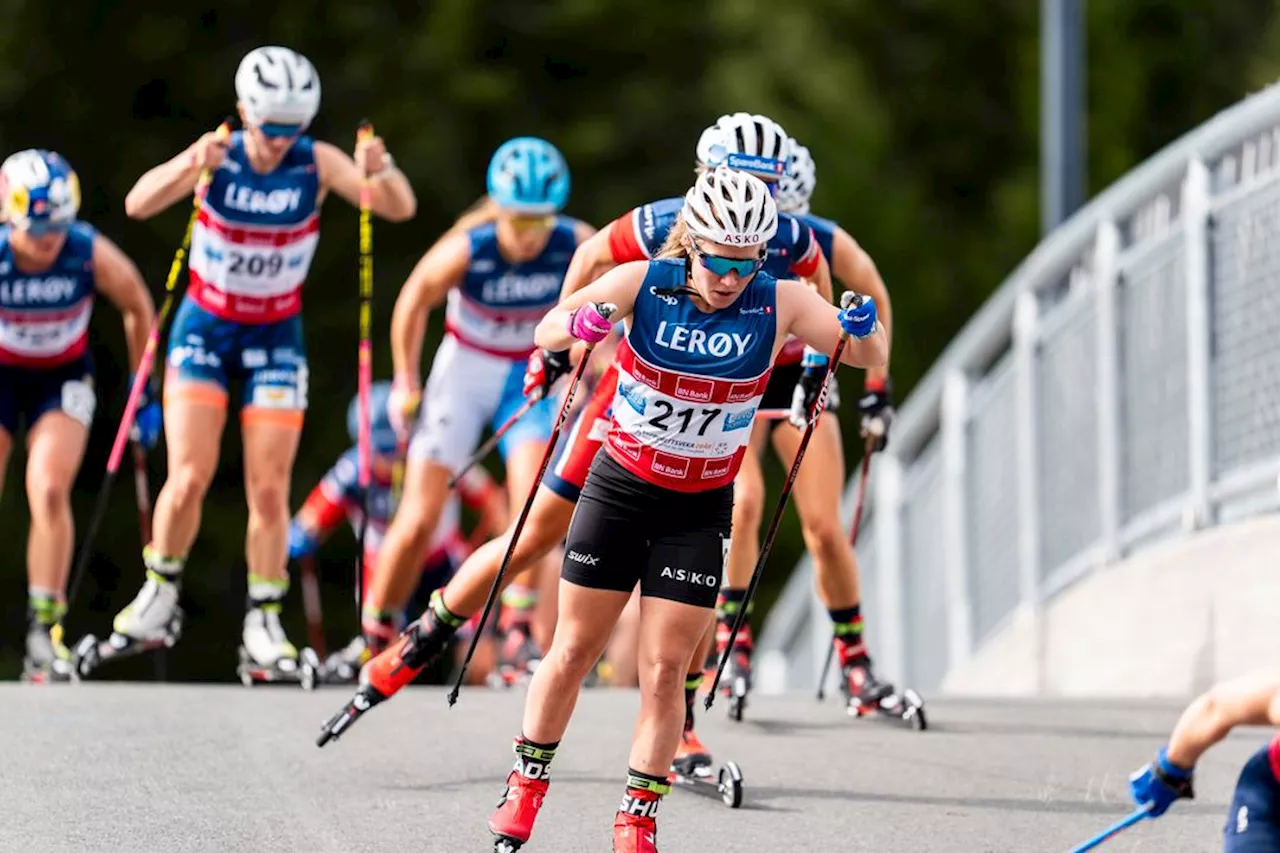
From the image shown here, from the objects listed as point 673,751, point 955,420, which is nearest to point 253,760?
point 673,751

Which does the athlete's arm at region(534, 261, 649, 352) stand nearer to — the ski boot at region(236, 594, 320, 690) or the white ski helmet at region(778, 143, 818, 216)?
the white ski helmet at region(778, 143, 818, 216)

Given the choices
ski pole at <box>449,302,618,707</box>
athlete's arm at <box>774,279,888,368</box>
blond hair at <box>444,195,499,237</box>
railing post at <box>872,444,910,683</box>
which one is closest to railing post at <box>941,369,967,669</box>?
railing post at <box>872,444,910,683</box>

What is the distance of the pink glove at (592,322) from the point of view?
8391mm

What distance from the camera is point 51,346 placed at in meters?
13.8

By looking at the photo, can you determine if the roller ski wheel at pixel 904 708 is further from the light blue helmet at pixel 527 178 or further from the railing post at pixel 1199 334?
the light blue helmet at pixel 527 178

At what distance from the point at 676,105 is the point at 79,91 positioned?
8.25 meters

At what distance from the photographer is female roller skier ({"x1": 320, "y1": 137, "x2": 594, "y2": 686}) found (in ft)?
44.0

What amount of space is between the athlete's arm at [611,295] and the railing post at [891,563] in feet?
33.1

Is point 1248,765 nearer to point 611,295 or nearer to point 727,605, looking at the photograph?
point 611,295

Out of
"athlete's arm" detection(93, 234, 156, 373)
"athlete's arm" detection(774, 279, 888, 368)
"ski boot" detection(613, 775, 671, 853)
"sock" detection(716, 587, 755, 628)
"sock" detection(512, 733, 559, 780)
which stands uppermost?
"athlete's arm" detection(93, 234, 156, 373)

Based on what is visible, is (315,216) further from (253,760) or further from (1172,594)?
(1172,594)

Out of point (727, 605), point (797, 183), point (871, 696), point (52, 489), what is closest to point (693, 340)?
point (797, 183)

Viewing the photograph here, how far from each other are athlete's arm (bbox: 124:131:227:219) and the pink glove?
422 centimetres

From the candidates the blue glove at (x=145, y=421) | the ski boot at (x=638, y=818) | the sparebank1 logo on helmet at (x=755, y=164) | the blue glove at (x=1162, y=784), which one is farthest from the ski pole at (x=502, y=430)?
the blue glove at (x=1162, y=784)
